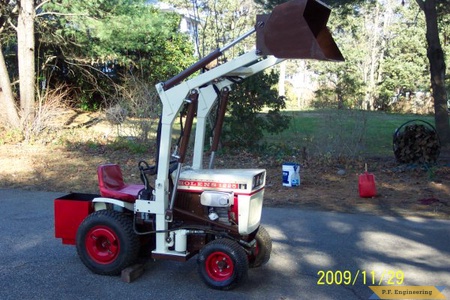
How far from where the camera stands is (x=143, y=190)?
17.0 ft

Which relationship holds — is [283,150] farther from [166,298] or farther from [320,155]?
[166,298]

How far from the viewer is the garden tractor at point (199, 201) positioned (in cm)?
447

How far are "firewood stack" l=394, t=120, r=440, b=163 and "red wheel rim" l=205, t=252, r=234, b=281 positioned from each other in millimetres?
8369

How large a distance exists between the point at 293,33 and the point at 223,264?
7.47 feet

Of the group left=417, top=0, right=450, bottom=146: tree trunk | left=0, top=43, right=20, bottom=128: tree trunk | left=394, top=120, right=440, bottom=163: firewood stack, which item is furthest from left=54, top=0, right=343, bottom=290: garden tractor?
left=0, top=43, right=20, bottom=128: tree trunk

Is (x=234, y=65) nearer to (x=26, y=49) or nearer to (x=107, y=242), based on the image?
(x=107, y=242)

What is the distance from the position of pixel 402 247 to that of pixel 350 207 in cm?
219

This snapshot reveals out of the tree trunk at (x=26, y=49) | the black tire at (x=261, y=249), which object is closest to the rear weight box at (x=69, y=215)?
the black tire at (x=261, y=249)

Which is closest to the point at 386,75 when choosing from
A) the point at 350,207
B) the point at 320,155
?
the point at 320,155

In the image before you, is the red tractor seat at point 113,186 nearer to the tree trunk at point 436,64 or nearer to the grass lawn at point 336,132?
the grass lawn at point 336,132

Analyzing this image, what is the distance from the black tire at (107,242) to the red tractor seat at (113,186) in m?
0.20

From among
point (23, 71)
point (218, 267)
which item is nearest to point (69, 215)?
point (218, 267)

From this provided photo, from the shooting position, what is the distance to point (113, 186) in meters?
5.54

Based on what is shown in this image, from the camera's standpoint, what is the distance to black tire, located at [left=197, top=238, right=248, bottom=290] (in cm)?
469
